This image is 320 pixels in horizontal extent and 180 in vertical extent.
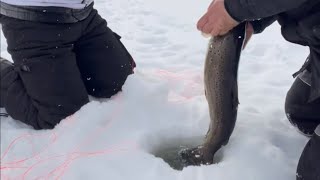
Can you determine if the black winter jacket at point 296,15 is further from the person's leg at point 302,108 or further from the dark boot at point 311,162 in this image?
the person's leg at point 302,108

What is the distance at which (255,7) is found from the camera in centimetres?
176

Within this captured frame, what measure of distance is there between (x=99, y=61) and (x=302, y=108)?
3.30ft

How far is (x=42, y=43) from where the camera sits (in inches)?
91.2

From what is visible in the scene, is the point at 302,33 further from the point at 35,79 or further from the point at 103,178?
the point at 35,79

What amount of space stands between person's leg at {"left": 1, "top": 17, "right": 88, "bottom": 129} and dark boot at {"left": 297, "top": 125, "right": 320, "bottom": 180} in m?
1.02

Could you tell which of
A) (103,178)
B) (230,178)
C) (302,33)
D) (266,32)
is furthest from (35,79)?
(266,32)

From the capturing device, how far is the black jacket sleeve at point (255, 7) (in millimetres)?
1731

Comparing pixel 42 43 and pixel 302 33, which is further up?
pixel 302 33

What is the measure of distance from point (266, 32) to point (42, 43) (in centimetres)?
163

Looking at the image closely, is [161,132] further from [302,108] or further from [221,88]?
[302,108]

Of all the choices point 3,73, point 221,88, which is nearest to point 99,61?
point 3,73

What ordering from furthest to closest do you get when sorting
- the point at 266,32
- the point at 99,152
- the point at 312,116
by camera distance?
the point at 266,32
the point at 312,116
the point at 99,152

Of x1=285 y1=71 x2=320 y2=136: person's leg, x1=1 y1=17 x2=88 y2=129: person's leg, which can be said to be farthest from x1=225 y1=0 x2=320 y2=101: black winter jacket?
x1=1 y1=17 x2=88 y2=129: person's leg

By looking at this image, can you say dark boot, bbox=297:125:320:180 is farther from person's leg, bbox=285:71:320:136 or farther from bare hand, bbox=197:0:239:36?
bare hand, bbox=197:0:239:36
